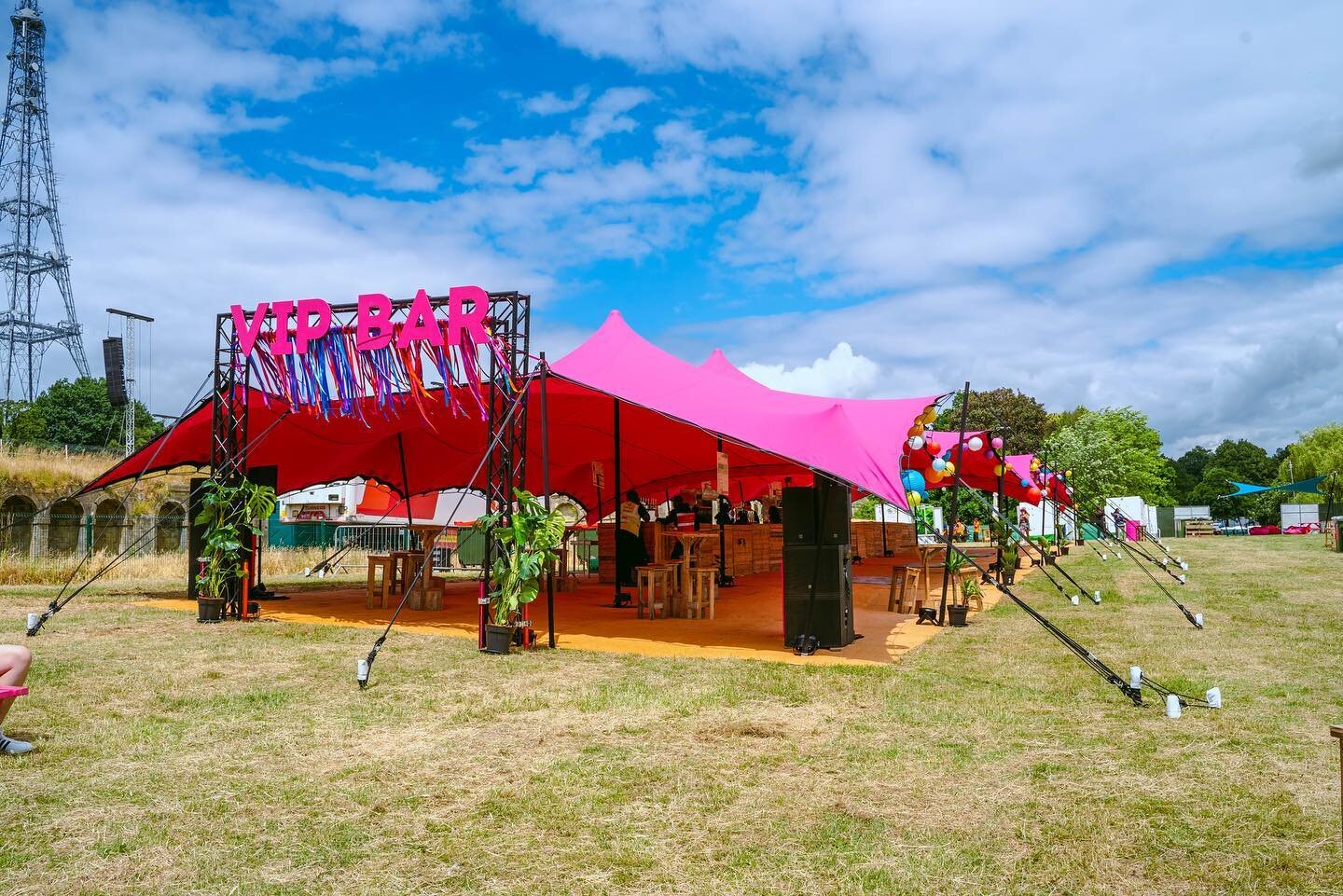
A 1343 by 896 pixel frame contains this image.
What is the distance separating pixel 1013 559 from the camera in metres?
12.3

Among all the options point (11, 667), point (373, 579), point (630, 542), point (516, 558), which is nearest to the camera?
point (11, 667)

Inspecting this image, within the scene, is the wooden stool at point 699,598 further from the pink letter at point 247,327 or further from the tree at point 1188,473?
the tree at point 1188,473

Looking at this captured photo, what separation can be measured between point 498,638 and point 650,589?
2726mm

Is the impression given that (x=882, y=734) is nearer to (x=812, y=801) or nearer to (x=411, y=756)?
(x=812, y=801)

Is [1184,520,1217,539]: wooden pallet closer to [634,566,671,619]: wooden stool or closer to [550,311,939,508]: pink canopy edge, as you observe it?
[550,311,939,508]: pink canopy edge

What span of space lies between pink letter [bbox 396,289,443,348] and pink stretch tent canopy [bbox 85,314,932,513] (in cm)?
78

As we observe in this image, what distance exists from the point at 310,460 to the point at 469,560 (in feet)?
25.2

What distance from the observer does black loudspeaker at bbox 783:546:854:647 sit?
7.74m

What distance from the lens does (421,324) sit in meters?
8.50

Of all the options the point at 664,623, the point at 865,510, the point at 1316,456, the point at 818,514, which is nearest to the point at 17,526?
the point at 664,623

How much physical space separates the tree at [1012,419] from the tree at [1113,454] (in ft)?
3.58

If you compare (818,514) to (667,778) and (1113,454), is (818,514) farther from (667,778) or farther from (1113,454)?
(1113,454)

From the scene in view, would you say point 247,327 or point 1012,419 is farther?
point 1012,419

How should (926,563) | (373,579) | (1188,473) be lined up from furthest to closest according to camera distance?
(1188,473) < (373,579) < (926,563)
